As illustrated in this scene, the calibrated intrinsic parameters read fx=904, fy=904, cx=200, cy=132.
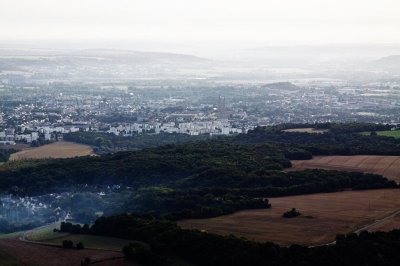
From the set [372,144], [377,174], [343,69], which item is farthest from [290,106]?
[343,69]

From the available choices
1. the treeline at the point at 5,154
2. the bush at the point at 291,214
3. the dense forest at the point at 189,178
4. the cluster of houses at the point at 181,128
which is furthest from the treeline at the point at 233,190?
the cluster of houses at the point at 181,128

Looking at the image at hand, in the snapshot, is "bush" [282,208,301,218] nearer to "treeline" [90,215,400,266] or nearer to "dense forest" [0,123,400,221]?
"dense forest" [0,123,400,221]

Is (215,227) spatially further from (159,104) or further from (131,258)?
(159,104)

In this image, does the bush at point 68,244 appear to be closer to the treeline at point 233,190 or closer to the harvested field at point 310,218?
the harvested field at point 310,218

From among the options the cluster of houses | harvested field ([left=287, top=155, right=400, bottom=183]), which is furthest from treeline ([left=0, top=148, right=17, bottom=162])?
harvested field ([left=287, top=155, right=400, bottom=183])

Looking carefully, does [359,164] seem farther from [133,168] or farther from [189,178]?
[133,168]

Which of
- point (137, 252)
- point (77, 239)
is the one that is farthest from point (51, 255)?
point (137, 252)

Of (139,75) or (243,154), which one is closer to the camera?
(243,154)
